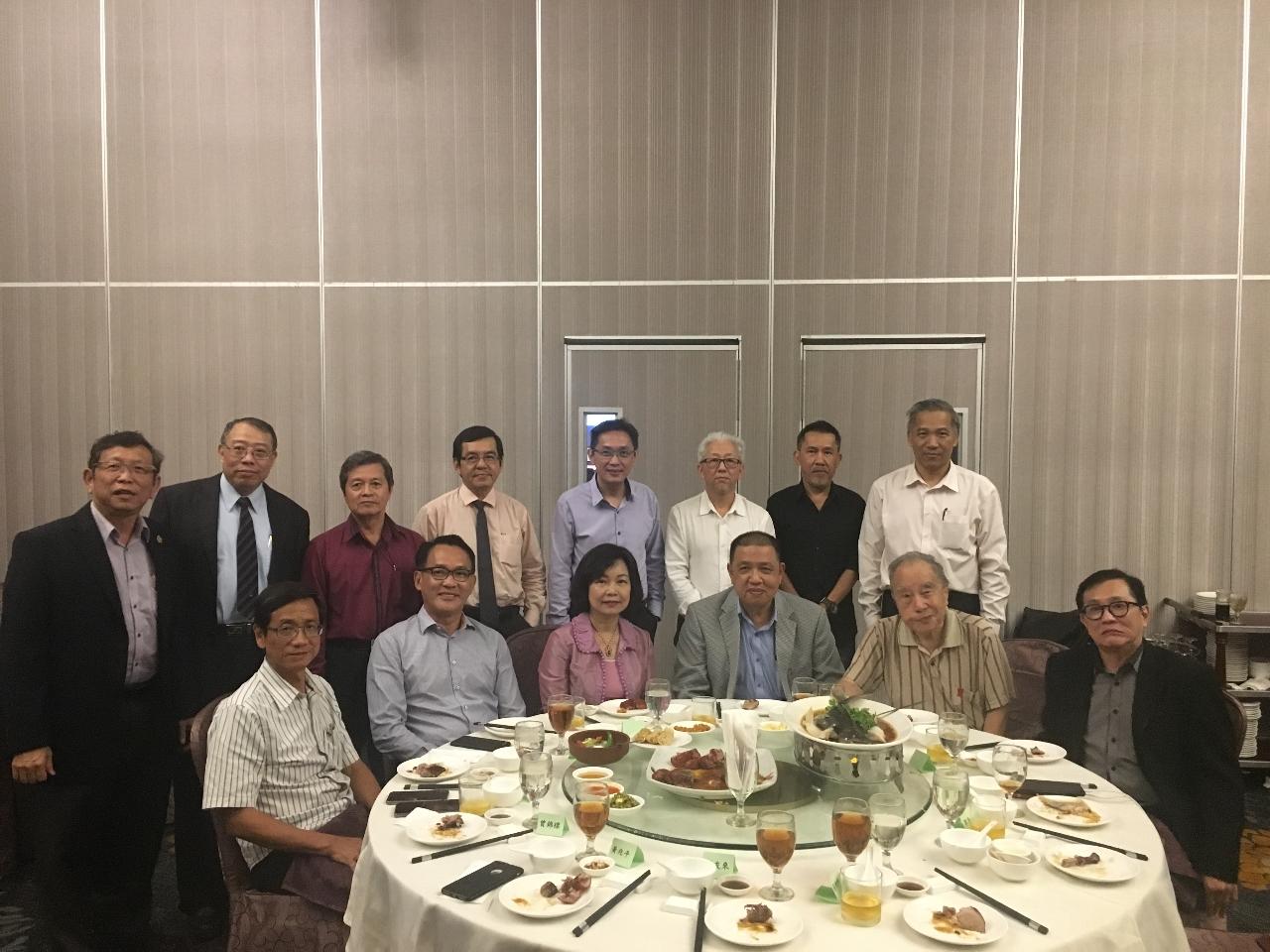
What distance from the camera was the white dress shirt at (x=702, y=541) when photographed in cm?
411

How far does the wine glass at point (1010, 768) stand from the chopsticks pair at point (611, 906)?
2.82ft

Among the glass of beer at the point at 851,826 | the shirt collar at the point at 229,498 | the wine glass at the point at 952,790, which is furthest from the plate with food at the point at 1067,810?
the shirt collar at the point at 229,498

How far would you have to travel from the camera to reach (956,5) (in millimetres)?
5066

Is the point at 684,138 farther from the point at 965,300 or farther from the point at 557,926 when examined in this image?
the point at 557,926

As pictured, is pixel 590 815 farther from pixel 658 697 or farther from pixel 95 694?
pixel 95 694

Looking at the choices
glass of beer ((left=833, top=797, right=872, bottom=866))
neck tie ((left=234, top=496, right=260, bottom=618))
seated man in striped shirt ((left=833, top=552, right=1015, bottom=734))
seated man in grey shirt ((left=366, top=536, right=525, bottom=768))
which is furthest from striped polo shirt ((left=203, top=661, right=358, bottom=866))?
seated man in striped shirt ((left=833, top=552, right=1015, bottom=734))

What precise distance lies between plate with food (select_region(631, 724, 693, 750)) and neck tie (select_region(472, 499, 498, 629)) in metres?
1.66

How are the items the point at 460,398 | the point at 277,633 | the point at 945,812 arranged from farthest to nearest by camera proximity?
1. the point at 460,398
2. the point at 277,633
3. the point at 945,812

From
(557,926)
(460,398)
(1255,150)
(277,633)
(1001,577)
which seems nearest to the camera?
(557,926)

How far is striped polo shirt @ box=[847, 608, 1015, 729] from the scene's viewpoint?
3094 mm

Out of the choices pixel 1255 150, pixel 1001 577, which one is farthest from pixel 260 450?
pixel 1255 150

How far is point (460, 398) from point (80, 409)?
2230 mm

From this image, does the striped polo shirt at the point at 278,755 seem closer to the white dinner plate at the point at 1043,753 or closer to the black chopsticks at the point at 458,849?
the black chopsticks at the point at 458,849

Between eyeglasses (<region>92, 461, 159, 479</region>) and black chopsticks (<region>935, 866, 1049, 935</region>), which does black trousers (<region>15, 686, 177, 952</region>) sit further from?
black chopsticks (<region>935, 866, 1049, 935</region>)
